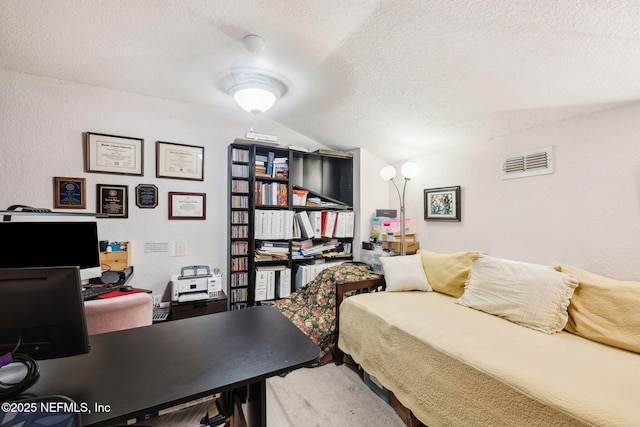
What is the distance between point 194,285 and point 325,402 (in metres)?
1.53

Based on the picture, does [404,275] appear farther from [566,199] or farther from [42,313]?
[42,313]

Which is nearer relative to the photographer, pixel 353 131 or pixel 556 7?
pixel 556 7

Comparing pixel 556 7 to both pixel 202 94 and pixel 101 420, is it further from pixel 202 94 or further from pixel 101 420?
pixel 202 94

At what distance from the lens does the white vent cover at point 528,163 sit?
2074 millimetres

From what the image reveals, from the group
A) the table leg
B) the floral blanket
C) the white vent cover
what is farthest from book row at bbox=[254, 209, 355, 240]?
the table leg

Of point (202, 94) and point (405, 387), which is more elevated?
point (202, 94)

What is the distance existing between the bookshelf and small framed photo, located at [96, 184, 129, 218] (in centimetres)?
98

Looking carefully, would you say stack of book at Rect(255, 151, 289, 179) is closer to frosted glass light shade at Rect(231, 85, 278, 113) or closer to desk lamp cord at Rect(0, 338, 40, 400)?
frosted glass light shade at Rect(231, 85, 278, 113)

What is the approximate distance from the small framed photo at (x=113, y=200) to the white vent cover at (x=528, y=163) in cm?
348

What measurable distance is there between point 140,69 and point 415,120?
2.38 m

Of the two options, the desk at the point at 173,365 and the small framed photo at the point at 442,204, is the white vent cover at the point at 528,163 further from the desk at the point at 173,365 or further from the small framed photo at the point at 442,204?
the desk at the point at 173,365

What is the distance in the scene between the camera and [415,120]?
8.21ft

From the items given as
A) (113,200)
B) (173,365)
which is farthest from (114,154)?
(173,365)

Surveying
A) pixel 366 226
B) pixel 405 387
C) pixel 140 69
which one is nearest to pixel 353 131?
pixel 366 226
